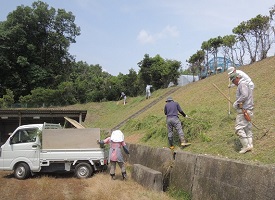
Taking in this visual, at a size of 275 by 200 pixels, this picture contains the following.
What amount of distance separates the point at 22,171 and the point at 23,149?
80 cm

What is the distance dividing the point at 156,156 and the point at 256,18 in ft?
61.1

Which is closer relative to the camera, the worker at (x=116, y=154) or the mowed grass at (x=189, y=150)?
the mowed grass at (x=189, y=150)

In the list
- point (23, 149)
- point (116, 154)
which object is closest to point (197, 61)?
point (116, 154)

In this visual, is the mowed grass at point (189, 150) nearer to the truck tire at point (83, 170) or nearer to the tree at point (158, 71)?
the truck tire at point (83, 170)

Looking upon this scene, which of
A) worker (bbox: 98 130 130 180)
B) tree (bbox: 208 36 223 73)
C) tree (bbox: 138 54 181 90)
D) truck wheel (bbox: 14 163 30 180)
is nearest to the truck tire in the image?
worker (bbox: 98 130 130 180)

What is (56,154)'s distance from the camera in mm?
11523

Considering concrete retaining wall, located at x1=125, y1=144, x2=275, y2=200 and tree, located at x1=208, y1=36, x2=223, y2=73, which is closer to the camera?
concrete retaining wall, located at x1=125, y1=144, x2=275, y2=200

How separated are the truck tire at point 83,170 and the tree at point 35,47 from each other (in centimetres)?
3860

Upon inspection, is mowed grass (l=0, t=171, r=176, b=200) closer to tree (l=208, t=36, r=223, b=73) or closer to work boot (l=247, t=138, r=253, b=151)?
work boot (l=247, t=138, r=253, b=151)

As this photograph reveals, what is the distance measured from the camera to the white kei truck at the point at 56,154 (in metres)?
11.5

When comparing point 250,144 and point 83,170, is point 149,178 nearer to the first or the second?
point 250,144

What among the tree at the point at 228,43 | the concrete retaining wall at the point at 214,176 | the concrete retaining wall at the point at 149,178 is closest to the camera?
the concrete retaining wall at the point at 214,176

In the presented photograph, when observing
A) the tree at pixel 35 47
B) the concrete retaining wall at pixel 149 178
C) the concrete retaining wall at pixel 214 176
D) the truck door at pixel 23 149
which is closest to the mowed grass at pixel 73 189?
the concrete retaining wall at pixel 149 178

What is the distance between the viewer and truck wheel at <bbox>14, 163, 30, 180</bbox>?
11456mm
